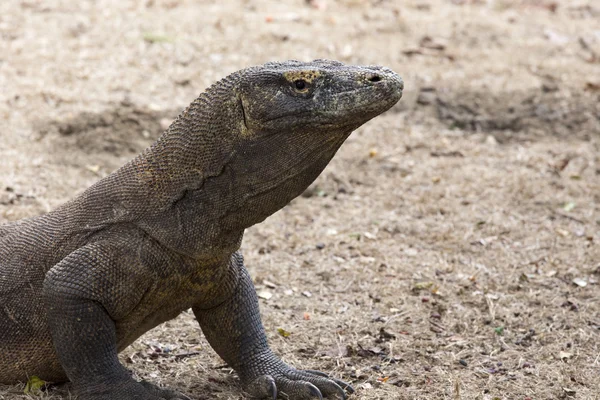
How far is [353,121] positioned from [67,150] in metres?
4.43

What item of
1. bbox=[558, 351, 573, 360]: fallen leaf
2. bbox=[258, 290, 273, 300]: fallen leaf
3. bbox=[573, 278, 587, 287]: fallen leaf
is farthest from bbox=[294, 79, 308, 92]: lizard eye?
bbox=[573, 278, 587, 287]: fallen leaf

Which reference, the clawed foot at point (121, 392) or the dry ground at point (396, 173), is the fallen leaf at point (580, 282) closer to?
the dry ground at point (396, 173)

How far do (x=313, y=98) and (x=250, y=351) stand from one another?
1511 millimetres

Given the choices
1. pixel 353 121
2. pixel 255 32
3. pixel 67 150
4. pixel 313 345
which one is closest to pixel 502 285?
pixel 313 345

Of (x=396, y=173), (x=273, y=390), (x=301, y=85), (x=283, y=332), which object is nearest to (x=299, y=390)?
(x=273, y=390)

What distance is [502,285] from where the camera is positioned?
5832 mm

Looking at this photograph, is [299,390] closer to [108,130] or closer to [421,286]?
[421,286]

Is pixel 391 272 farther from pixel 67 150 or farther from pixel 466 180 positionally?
pixel 67 150

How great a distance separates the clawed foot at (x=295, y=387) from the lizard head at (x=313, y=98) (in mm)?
1382

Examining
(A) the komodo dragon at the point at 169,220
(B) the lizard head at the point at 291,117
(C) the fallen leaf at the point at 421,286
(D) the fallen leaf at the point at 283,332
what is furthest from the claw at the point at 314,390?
(C) the fallen leaf at the point at 421,286

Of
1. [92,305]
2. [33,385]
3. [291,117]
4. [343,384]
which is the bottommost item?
[343,384]

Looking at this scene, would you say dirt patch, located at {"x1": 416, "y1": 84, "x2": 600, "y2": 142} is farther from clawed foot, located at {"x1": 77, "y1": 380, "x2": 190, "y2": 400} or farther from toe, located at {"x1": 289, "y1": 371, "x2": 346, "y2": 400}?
clawed foot, located at {"x1": 77, "y1": 380, "x2": 190, "y2": 400}

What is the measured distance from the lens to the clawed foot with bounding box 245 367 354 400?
4.23 meters

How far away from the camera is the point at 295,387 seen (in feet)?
13.9
